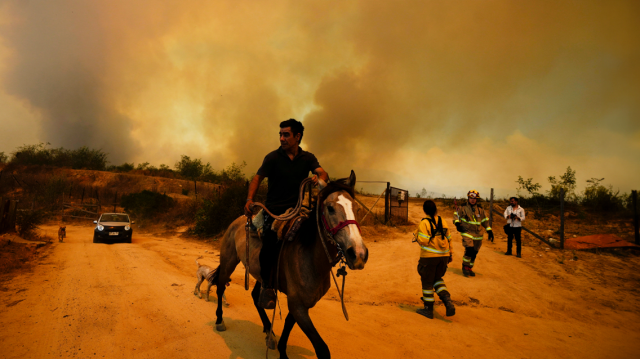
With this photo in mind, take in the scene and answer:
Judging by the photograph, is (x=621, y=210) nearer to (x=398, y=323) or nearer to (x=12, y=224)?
(x=398, y=323)

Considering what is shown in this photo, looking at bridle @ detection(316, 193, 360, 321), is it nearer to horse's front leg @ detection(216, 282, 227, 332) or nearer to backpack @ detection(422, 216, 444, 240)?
horse's front leg @ detection(216, 282, 227, 332)

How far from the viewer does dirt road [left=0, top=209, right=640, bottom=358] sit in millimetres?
3924

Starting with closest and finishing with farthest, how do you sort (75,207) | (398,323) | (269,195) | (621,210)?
(269,195) → (398,323) → (621,210) → (75,207)

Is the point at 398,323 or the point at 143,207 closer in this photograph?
the point at 398,323

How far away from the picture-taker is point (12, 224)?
38.0ft

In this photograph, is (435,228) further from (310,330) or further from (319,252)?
(310,330)

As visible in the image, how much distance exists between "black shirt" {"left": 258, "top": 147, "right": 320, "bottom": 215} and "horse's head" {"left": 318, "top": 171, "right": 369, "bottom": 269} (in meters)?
0.65

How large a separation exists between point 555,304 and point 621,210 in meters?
16.9

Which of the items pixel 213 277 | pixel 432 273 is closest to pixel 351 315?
pixel 432 273

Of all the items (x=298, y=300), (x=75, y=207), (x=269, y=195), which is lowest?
(x=75, y=207)

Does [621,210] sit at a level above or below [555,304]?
above

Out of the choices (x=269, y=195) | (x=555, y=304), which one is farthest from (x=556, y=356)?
(x=269, y=195)

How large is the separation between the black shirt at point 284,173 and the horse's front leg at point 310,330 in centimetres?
116

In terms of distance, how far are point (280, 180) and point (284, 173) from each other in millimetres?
130
